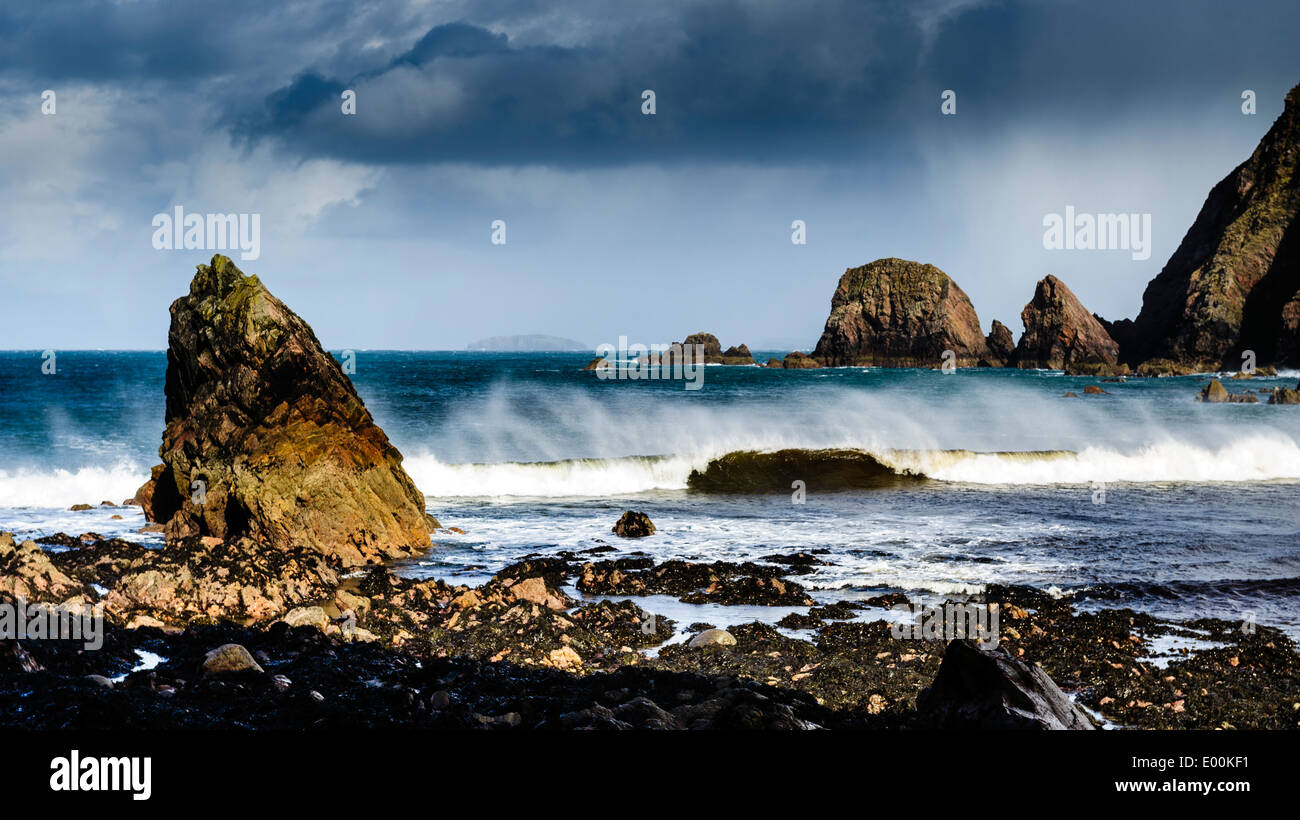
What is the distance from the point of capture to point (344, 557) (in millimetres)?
14203

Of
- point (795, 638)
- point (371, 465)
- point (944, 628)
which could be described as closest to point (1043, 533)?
point (944, 628)

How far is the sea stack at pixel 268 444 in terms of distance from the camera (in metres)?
14.5

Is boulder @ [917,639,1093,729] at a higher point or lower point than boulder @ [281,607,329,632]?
higher

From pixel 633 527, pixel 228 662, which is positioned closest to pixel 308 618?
pixel 228 662

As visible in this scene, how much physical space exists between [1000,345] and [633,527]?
14835cm

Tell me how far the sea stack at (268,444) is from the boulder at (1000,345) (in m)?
147

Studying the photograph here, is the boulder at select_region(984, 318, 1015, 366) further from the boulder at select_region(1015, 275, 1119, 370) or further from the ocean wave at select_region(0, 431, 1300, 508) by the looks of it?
the ocean wave at select_region(0, 431, 1300, 508)

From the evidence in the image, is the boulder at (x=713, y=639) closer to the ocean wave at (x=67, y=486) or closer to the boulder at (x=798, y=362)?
the ocean wave at (x=67, y=486)

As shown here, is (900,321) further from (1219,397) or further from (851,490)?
(851,490)

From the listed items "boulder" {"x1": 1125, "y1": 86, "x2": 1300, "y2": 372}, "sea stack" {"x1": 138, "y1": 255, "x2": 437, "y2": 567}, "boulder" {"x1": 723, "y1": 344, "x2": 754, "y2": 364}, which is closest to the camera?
"sea stack" {"x1": 138, "y1": 255, "x2": 437, "y2": 567}

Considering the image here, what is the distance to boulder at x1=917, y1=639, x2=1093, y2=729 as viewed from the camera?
5.55 meters

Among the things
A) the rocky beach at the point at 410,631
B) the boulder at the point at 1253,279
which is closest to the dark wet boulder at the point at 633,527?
the rocky beach at the point at 410,631

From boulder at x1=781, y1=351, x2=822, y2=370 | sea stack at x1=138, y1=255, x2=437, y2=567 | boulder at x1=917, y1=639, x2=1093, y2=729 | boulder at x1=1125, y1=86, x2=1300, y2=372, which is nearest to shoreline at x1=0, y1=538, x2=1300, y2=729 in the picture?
boulder at x1=917, y1=639, x2=1093, y2=729

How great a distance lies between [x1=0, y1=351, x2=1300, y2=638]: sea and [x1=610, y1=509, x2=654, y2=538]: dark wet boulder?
1.09 feet
